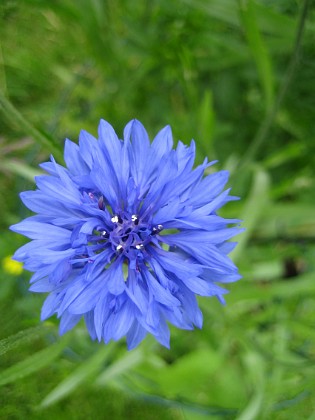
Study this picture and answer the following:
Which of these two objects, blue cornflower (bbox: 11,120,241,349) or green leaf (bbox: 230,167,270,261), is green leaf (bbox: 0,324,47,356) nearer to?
blue cornflower (bbox: 11,120,241,349)

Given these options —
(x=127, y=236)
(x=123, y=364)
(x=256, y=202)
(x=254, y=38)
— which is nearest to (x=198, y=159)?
(x=256, y=202)

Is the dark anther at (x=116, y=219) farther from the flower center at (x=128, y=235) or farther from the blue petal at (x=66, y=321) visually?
the blue petal at (x=66, y=321)

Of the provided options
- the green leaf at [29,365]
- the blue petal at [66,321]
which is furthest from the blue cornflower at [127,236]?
the green leaf at [29,365]

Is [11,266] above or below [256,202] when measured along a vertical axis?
below

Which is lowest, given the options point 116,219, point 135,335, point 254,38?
point 135,335

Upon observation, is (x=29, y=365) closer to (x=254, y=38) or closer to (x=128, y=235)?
(x=128, y=235)

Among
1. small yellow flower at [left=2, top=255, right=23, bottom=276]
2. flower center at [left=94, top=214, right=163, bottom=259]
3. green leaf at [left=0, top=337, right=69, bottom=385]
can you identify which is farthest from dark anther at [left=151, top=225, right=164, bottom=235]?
small yellow flower at [left=2, top=255, right=23, bottom=276]
